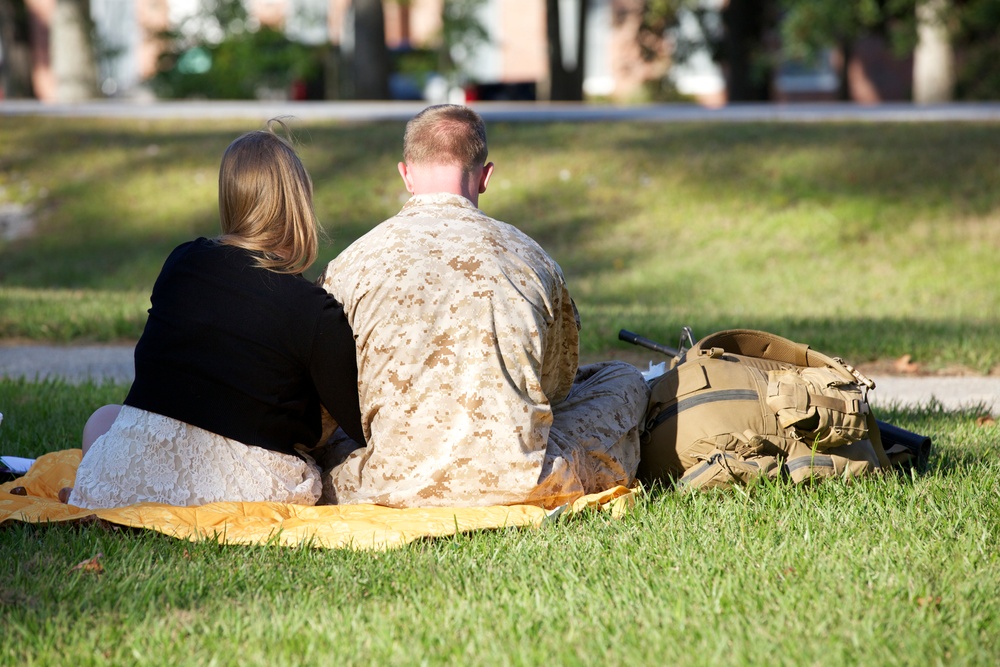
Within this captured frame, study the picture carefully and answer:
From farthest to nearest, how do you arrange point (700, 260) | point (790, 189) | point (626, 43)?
point (626, 43), point (790, 189), point (700, 260)

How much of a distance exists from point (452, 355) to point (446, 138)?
30.2 inches

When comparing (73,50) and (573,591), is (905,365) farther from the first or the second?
(73,50)

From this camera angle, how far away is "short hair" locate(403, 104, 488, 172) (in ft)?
12.5

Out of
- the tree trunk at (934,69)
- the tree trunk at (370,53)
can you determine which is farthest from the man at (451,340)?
the tree trunk at (934,69)

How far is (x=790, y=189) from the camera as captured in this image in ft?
42.4

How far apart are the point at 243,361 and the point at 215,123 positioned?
45.7 feet

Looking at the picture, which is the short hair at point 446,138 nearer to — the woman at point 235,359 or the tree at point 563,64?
the woman at point 235,359

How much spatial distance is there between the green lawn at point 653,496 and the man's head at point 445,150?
1.24 metres

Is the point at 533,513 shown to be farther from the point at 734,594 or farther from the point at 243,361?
the point at 243,361

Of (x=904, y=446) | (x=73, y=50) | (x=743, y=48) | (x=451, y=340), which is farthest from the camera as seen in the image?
(x=743, y=48)

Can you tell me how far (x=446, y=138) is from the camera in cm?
382

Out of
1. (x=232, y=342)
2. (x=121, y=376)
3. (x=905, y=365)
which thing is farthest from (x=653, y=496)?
(x=121, y=376)

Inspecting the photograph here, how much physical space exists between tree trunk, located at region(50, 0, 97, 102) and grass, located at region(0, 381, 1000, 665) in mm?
22218

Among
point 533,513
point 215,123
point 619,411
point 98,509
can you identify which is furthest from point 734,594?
point 215,123
